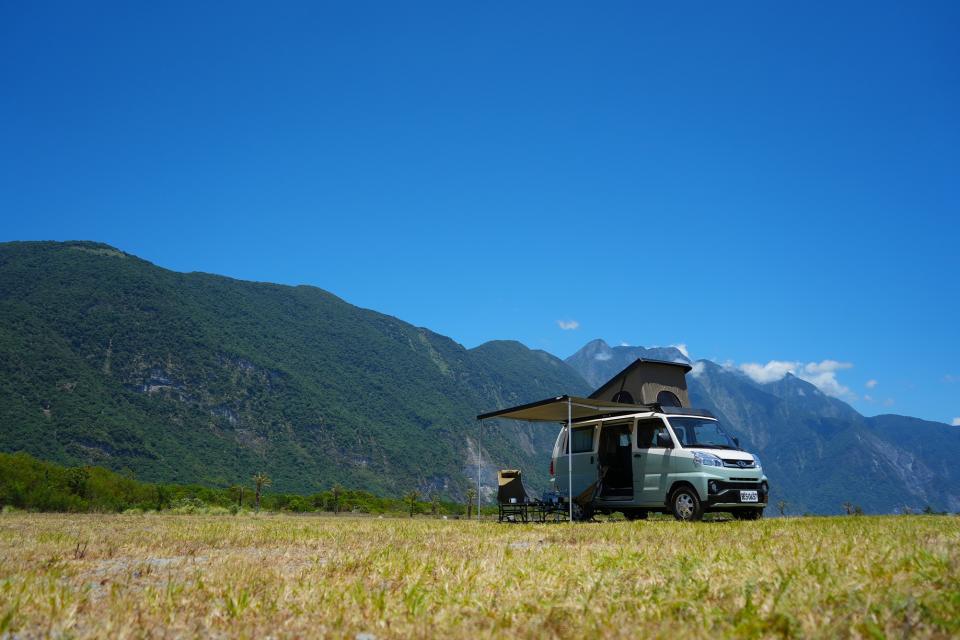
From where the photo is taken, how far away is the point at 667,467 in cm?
1343

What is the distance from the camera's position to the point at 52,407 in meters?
115

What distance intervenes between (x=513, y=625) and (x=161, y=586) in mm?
2519

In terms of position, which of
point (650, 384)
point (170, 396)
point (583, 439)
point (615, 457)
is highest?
point (170, 396)

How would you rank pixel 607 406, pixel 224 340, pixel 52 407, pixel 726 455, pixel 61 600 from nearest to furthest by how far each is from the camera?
pixel 61 600
pixel 726 455
pixel 607 406
pixel 52 407
pixel 224 340

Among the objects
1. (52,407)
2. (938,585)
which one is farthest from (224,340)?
(938,585)

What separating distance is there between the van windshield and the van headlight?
1.66 ft

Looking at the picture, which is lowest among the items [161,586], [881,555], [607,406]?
[161,586]

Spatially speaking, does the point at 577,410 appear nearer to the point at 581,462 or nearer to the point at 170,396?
the point at 581,462

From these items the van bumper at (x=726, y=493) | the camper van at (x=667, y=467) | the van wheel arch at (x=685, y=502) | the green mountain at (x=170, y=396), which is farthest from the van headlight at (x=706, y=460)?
the green mountain at (x=170, y=396)

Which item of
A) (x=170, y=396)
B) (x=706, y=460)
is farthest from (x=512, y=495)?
(x=170, y=396)

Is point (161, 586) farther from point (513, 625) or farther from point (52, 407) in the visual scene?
point (52, 407)

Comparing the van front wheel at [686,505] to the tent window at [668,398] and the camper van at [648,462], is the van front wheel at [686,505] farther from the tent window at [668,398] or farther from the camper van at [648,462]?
the tent window at [668,398]

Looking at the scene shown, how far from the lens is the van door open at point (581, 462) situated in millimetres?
15766

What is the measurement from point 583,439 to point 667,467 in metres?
3.21
